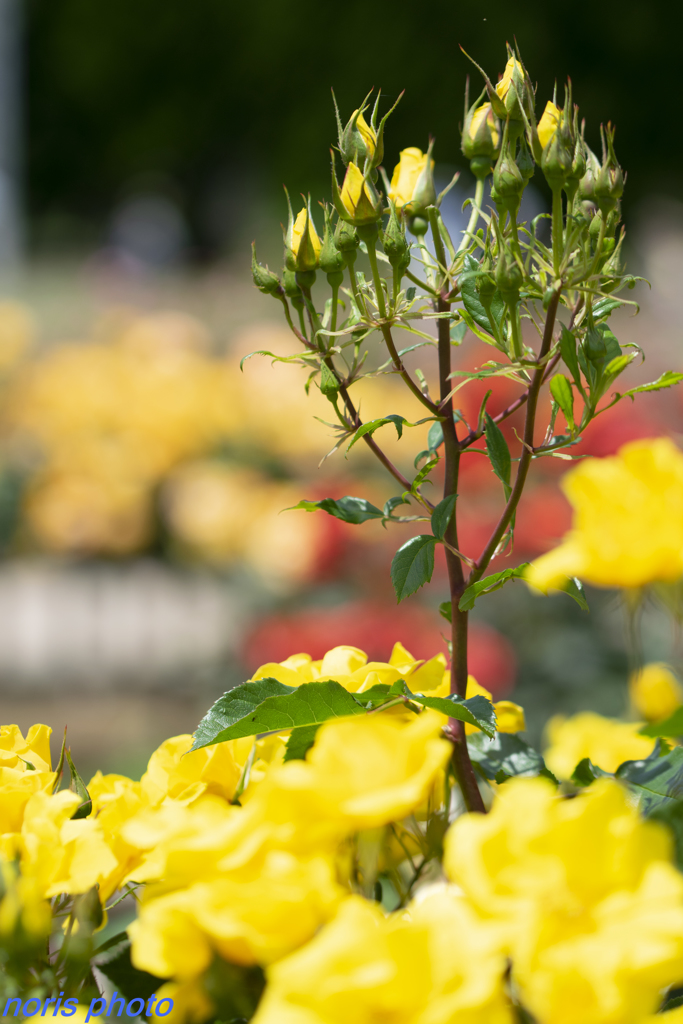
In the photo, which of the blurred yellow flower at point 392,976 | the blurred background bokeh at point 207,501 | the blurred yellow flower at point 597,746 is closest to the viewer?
the blurred yellow flower at point 392,976

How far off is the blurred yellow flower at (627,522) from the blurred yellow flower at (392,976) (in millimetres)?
188

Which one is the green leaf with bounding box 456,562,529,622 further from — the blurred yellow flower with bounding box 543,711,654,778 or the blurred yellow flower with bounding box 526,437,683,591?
the blurred yellow flower with bounding box 543,711,654,778

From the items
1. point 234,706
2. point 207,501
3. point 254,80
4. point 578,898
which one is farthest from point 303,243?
point 254,80

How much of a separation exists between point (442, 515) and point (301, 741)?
0.12m

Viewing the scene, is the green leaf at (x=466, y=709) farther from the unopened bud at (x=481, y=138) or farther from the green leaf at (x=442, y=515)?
the unopened bud at (x=481, y=138)

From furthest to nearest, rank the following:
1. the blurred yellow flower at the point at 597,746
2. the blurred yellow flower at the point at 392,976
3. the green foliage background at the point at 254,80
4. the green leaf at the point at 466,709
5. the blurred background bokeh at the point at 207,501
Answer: the green foliage background at the point at 254,80, the blurred background bokeh at the point at 207,501, the blurred yellow flower at the point at 597,746, the green leaf at the point at 466,709, the blurred yellow flower at the point at 392,976

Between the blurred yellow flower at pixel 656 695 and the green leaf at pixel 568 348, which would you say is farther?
the blurred yellow flower at pixel 656 695

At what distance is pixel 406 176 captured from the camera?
1.60 ft

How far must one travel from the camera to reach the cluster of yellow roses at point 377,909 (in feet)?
0.83

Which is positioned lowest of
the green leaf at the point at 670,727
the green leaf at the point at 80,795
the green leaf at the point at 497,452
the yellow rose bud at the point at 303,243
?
the green leaf at the point at 80,795

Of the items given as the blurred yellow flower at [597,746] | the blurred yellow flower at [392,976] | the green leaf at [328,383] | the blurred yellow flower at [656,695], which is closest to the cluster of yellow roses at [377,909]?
the blurred yellow flower at [392,976]

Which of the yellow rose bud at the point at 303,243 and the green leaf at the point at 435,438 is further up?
the yellow rose bud at the point at 303,243

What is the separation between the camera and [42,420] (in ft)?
14.0

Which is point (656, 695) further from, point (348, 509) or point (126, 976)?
point (126, 976)
